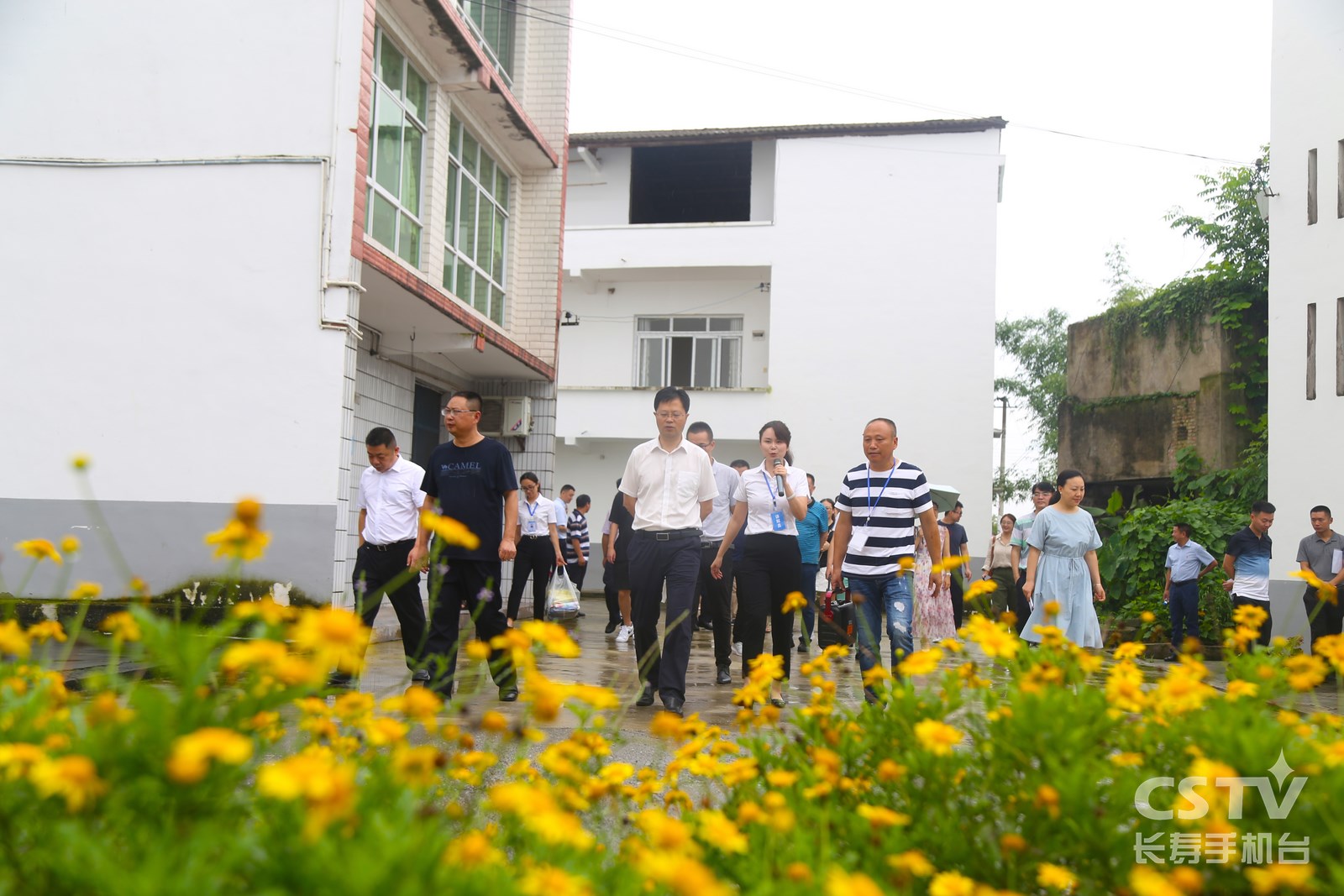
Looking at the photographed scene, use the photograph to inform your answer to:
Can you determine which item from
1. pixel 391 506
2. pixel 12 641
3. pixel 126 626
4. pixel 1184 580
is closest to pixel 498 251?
pixel 391 506

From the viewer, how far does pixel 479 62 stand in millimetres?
13500

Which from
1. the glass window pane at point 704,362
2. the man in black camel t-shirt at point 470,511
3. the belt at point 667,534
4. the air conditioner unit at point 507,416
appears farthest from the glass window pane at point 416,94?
the glass window pane at point 704,362

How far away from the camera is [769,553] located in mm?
7605

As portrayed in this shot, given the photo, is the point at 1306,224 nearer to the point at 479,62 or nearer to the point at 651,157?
the point at 479,62

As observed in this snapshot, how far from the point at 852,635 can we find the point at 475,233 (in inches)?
330

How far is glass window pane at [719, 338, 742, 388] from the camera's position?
27.2 metres

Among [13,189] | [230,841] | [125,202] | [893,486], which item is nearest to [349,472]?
[125,202]

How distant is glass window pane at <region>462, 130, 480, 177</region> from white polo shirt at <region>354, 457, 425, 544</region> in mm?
8298

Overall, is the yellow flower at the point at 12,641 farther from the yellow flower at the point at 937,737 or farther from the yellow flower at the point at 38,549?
the yellow flower at the point at 937,737

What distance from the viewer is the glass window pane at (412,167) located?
508 inches

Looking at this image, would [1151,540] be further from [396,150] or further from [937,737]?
[937,737]

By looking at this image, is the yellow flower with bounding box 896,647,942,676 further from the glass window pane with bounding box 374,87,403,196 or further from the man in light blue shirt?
the man in light blue shirt

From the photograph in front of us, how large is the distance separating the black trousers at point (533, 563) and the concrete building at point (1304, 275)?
966cm

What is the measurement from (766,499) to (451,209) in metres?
8.43
